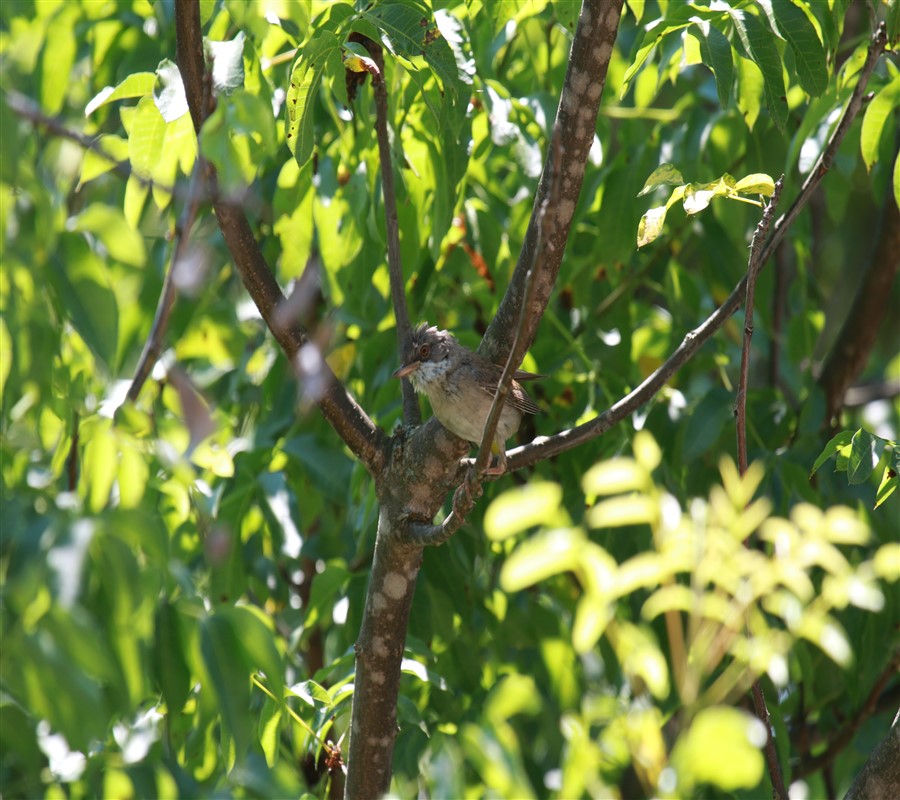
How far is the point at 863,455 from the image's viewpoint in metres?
2.88

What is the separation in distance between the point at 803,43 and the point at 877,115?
531mm

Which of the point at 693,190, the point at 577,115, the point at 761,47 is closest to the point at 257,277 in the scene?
the point at 577,115

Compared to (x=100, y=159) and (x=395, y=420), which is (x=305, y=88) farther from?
(x=395, y=420)

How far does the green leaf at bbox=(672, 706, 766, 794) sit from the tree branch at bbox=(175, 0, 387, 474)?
6.20 ft

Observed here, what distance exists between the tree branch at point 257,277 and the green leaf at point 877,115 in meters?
1.76

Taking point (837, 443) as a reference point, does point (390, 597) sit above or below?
below

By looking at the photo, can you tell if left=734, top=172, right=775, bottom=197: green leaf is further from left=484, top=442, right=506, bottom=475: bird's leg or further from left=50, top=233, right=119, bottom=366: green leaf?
left=50, top=233, right=119, bottom=366: green leaf

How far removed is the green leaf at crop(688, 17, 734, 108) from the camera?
280cm

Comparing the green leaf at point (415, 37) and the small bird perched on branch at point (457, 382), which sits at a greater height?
the green leaf at point (415, 37)

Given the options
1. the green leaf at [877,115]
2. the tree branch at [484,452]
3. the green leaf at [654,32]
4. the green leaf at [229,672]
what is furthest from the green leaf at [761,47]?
the green leaf at [229,672]

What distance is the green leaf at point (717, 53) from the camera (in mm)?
2799

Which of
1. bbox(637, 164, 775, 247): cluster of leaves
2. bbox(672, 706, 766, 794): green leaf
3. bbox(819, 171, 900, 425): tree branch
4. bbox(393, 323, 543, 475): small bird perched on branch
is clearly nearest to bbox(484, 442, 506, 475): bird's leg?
bbox(393, 323, 543, 475): small bird perched on branch

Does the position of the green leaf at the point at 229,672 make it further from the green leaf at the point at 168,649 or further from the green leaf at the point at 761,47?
the green leaf at the point at 761,47

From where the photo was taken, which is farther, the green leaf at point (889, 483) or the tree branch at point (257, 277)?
the green leaf at point (889, 483)
